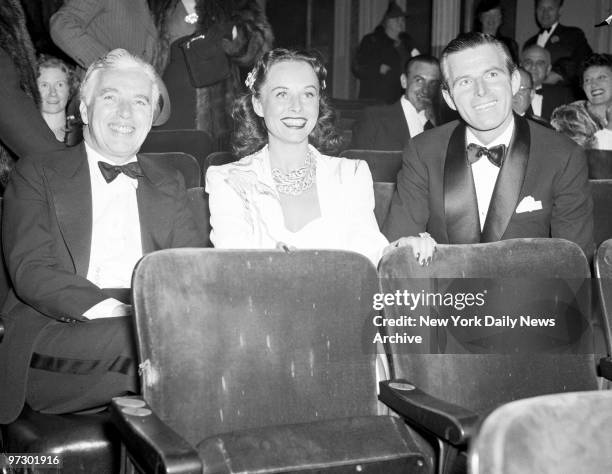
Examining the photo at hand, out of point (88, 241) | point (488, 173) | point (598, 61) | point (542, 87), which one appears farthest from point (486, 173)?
point (542, 87)

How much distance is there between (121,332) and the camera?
203cm

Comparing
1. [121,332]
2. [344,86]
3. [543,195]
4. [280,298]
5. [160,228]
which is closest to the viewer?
[280,298]

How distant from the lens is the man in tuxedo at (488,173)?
8.63 ft

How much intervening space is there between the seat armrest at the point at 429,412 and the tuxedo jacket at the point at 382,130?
136 inches

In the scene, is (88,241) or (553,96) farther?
(553,96)

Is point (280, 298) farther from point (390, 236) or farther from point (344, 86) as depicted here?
point (344, 86)

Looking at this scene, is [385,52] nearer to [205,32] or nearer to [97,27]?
[205,32]

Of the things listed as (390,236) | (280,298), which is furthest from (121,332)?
(390,236)

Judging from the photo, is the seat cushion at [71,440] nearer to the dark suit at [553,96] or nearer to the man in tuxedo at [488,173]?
the man in tuxedo at [488,173]

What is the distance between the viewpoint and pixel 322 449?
163cm

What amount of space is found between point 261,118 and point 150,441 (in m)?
1.66

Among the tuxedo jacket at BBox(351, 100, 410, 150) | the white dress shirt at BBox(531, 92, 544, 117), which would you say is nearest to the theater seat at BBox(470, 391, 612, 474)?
the tuxedo jacket at BBox(351, 100, 410, 150)

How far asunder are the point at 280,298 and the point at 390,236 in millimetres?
920

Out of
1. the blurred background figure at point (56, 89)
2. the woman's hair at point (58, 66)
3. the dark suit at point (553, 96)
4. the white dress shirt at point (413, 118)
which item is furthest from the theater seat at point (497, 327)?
the dark suit at point (553, 96)
